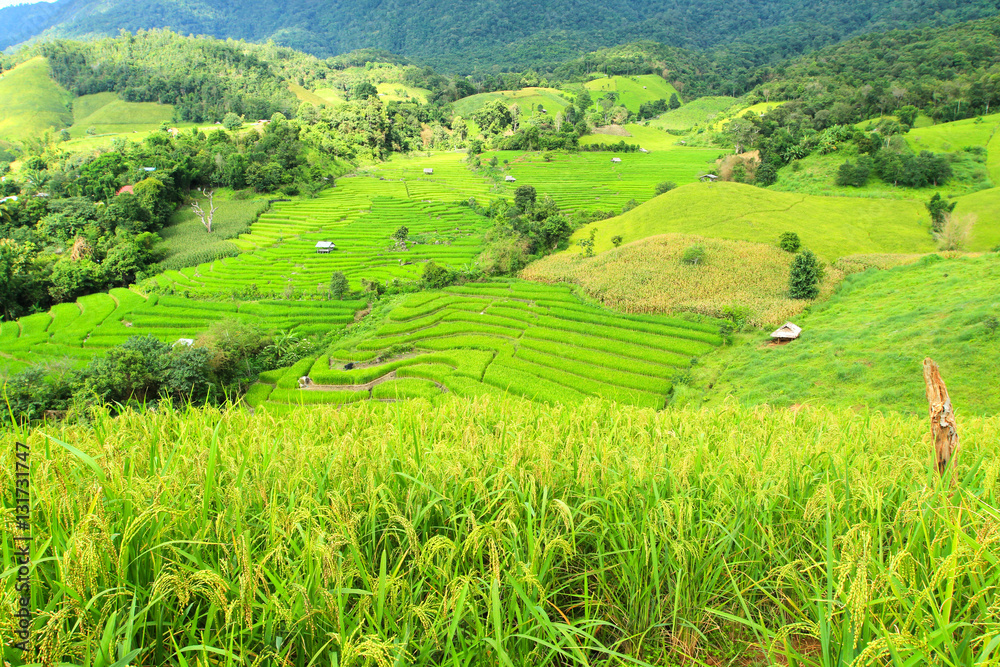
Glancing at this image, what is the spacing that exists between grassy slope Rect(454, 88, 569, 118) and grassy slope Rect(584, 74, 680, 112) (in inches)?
459

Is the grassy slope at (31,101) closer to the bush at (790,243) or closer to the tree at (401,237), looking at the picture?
the tree at (401,237)

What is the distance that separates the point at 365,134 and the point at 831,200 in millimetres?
77001

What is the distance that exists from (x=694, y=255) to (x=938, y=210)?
81.4ft

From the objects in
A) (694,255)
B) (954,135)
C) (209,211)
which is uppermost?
(954,135)

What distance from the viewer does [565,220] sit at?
1976 inches

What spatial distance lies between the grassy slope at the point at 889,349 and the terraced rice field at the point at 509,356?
3361mm

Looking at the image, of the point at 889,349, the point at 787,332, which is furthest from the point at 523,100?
the point at 889,349

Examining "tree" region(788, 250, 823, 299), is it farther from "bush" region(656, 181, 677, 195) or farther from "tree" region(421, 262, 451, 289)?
"bush" region(656, 181, 677, 195)

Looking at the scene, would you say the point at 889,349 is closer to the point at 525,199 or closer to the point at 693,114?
the point at 525,199

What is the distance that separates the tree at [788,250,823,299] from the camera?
3077 cm

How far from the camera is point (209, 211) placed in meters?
58.4

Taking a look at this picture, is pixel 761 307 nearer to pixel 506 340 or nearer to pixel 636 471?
pixel 506 340

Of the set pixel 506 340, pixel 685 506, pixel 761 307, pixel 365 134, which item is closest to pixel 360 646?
pixel 685 506

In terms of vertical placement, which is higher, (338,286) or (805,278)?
(805,278)
